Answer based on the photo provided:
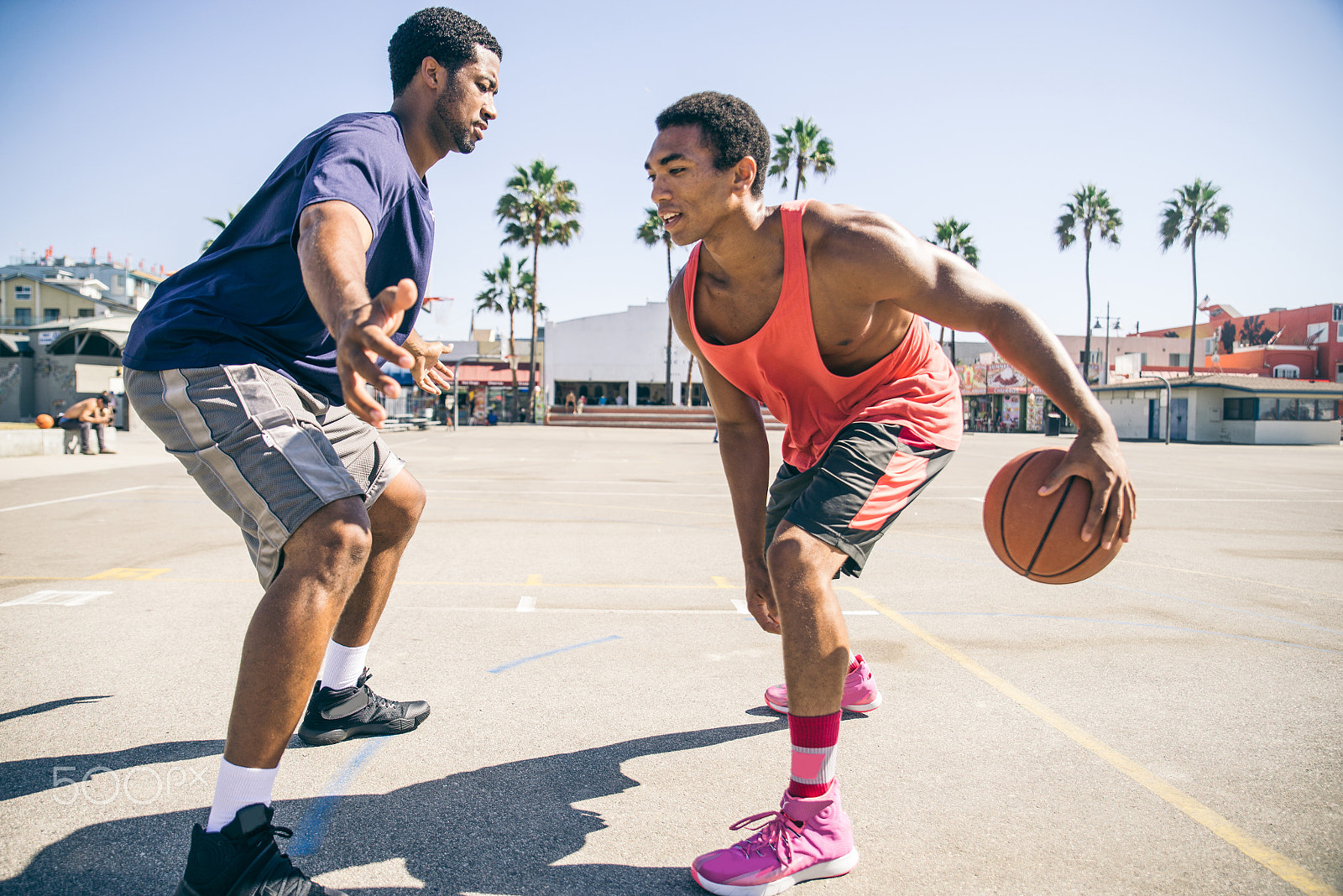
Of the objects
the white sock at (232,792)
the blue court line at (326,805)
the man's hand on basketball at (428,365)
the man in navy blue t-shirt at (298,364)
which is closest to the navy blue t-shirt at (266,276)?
the man in navy blue t-shirt at (298,364)

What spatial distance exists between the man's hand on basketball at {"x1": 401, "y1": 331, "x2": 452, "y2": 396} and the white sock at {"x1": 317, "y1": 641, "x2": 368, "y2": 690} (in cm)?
97

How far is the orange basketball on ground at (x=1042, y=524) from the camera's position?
238 centimetres

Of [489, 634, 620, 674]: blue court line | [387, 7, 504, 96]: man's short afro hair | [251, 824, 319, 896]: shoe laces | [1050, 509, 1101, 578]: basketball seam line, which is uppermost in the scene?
[387, 7, 504, 96]: man's short afro hair

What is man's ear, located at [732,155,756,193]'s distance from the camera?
2629mm

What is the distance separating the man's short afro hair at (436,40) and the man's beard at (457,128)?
0.35 ft

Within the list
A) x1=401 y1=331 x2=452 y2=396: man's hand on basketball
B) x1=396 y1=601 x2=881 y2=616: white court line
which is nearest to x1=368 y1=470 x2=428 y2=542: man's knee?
x1=401 y1=331 x2=452 y2=396: man's hand on basketball

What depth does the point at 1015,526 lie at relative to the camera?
8.63ft

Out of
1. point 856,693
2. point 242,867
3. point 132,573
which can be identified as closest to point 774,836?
point 856,693

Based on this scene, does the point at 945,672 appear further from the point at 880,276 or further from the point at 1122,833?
the point at 880,276

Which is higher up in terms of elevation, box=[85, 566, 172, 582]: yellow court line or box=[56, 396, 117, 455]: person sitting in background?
box=[56, 396, 117, 455]: person sitting in background

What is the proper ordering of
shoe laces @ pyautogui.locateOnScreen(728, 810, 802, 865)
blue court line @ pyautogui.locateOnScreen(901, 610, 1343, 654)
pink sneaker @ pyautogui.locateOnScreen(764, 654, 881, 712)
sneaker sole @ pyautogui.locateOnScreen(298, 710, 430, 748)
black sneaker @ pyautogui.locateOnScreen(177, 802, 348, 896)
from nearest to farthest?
black sneaker @ pyautogui.locateOnScreen(177, 802, 348, 896) < shoe laces @ pyautogui.locateOnScreen(728, 810, 802, 865) < sneaker sole @ pyautogui.locateOnScreen(298, 710, 430, 748) < pink sneaker @ pyautogui.locateOnScreen(764, 654, 881, 712) < blue court line @ pyautogui.locateOnScreen(901, 610, 1343, 654)

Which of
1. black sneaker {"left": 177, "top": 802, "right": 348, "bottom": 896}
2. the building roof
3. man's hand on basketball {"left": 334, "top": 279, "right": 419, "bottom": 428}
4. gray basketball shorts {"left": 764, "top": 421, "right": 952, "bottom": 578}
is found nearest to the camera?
man's hand on basketball {"left": 334, "top": 279, "right": 419, "bottom": 428}

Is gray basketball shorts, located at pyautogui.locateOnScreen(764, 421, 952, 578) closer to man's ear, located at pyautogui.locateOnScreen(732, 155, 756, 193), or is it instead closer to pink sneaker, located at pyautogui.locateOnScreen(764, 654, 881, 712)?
pink sneaker, located at pyautogui.locateOnScreen(764, 654, 881, 712)

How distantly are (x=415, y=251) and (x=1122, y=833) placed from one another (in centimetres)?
254
